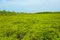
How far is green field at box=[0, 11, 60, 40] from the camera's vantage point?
1735cm

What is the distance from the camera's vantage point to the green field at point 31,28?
17350 mm

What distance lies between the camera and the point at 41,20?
2070 cm

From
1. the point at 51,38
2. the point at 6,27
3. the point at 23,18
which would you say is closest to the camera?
the point at 51,38

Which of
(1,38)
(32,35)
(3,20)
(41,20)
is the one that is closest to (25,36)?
(32,35)

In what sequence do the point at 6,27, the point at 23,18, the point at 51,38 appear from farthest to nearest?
the point at 23,18 < the point at 6,27 < the point at 51,38

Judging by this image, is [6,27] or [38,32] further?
[6,27]

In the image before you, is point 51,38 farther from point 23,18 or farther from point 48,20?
point 23,18

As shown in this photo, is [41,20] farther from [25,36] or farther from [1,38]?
[1,38]

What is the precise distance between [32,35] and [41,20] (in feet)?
12.1

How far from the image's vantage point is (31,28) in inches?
739

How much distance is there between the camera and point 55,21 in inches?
790

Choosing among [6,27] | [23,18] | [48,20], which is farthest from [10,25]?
[48,20]

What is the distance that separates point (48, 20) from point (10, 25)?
4130 mm

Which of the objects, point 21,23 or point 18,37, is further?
point 21,23
